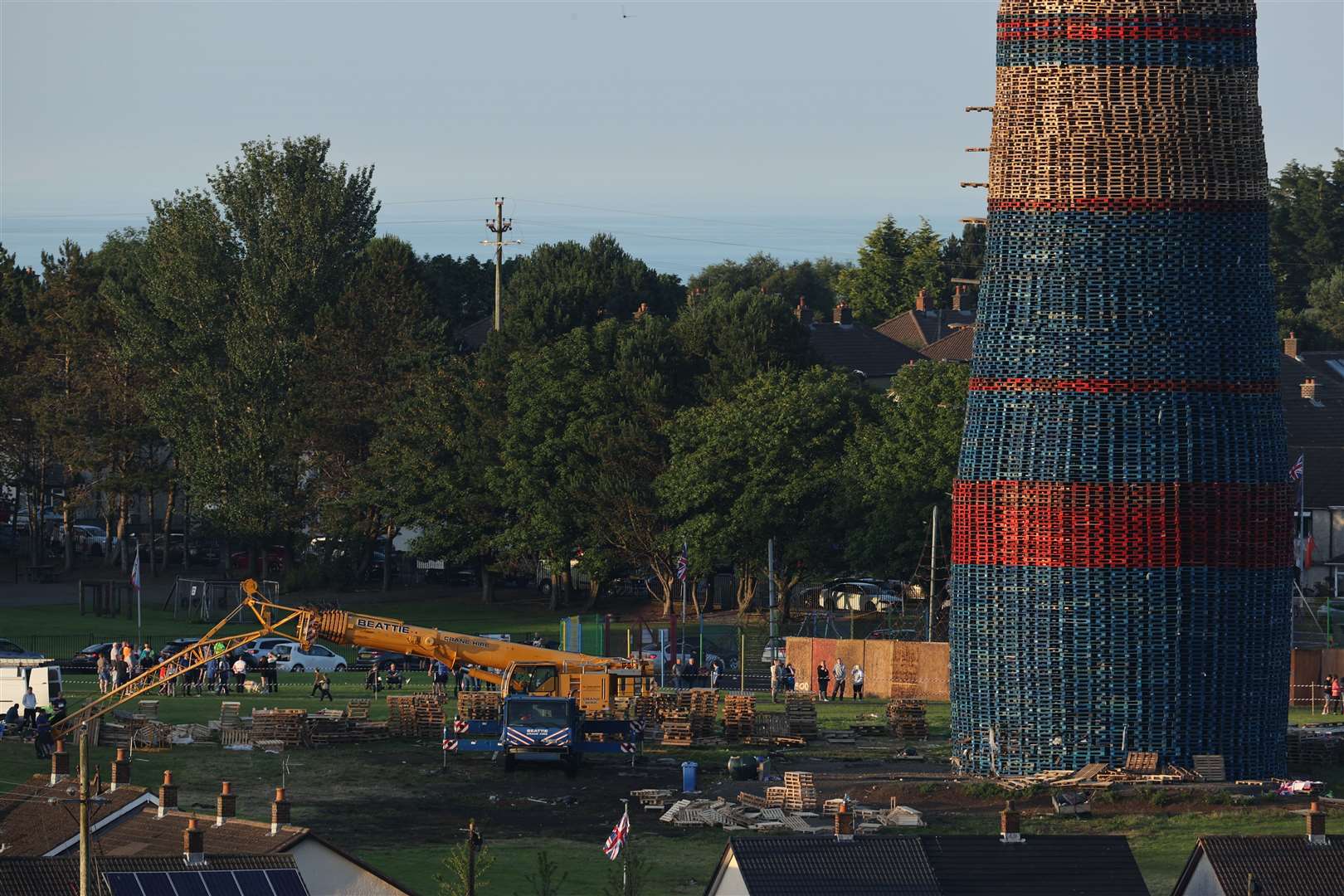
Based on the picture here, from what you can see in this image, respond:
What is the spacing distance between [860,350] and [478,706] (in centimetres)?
8583

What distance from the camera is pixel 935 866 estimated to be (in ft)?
120

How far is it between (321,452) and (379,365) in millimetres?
5132

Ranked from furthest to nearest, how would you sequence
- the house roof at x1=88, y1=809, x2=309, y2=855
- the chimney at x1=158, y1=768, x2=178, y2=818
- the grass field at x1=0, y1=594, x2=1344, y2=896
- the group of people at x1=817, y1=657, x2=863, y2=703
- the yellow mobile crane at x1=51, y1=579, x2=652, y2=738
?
the group of people at x1=817, y1=657, x2=863, y2=703
the yellow mobile crane at x1=51, y1=579, x2=652, y2=738
the grass field at x1=0, y1=594, x2=1344, y2=896
the chimney at x1=158, y1=768, x2=178, y2=818
the house roof at x1=88, y1=809, x2=309, y2=855

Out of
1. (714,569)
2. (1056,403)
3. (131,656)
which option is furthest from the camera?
(714,569)

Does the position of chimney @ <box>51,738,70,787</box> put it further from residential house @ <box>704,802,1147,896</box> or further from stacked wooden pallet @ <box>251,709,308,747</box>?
stacked wooden pallet @ <box>251,709,308,747</box>

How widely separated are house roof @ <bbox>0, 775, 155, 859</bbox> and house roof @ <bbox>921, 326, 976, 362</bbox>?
107 metres

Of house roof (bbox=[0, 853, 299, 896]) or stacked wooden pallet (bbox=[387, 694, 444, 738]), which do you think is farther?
stacked wooden pallet (bbox=[387, 694, 444, 738])

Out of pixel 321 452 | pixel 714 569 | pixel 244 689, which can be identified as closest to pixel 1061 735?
pixel 244 689

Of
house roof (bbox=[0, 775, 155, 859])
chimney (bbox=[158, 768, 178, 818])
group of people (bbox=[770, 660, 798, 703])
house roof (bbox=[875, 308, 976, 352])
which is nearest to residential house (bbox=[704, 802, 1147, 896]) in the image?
chimney (bbox=[158, 768, 178, 818])

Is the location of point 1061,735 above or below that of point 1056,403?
below

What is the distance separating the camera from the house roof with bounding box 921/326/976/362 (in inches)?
5851

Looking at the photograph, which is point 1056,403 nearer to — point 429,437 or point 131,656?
point 131,656

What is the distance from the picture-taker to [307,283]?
11938 centimetres

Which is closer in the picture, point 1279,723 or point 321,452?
point 1279,723
